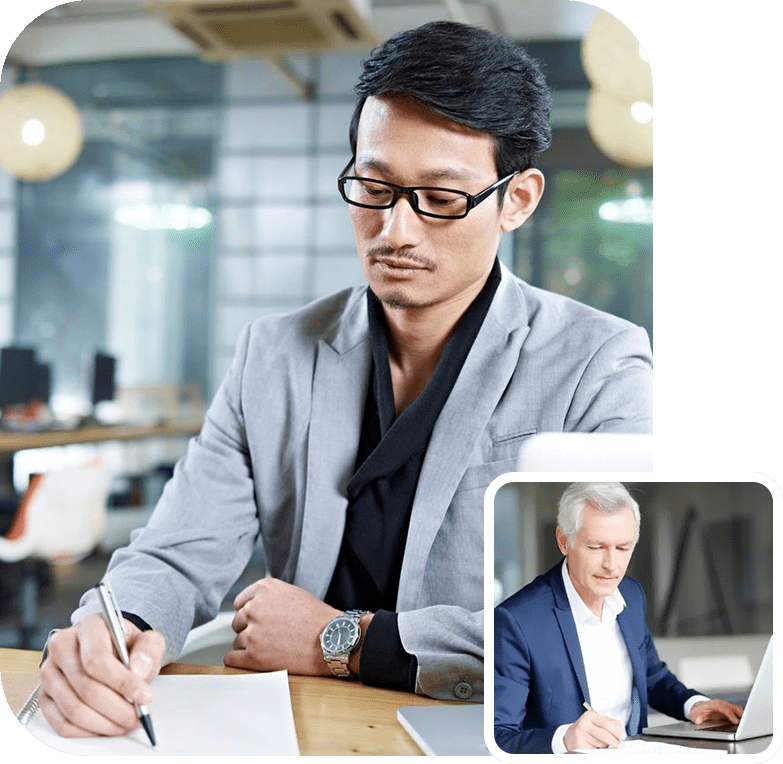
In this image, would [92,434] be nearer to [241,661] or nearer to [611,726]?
[241,661]

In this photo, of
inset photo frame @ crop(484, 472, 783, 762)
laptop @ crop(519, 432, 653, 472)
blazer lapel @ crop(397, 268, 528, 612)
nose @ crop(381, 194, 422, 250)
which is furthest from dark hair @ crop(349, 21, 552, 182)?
inset photo frame @ crop(484, 472, 783, 762)

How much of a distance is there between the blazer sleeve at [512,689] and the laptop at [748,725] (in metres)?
0.15

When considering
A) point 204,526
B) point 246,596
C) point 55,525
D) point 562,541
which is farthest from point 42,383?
point 562,541

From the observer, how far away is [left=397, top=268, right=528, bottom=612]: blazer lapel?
1.46m

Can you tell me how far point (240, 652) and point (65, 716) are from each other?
0.92 feet

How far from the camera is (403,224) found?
56.5 inches

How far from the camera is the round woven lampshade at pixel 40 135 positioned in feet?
5.29

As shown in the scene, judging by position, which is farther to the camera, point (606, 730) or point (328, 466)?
point (328, 466)

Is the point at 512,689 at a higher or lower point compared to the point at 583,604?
lower

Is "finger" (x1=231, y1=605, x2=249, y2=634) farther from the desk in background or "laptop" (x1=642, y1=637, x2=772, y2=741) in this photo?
"laptop" (x1=642, y1=637, x2=772, y2=741)

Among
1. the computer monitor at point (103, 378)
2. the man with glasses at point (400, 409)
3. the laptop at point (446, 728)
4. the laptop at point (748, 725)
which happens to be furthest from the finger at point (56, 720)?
the laptop at point (748, 725)

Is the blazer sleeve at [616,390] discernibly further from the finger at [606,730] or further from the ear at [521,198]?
the finger at [606,730]

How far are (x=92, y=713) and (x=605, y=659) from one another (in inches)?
25.4

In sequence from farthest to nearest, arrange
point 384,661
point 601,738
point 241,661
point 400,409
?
point 400,409
point 241,661
point 384,661
point 601,738
